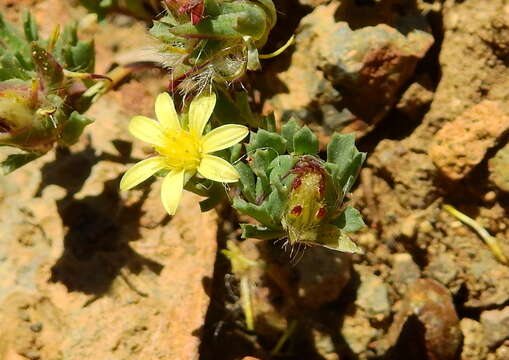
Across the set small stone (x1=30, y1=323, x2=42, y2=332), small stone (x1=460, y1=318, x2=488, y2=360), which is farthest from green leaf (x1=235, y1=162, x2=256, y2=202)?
small stone (x1=460, y1=318, x2=488, y2=360)

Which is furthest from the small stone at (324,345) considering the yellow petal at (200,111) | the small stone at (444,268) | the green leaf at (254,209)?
the yellow petal at (200,111)

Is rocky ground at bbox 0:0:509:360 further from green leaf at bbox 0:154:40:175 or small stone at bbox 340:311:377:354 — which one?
green leaf at bbox 0:154:40:175

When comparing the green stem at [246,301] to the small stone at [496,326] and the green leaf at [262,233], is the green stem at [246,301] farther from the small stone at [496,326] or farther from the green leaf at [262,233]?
the small stone at [496,326]

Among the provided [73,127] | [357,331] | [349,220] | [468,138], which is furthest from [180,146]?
[468,138]

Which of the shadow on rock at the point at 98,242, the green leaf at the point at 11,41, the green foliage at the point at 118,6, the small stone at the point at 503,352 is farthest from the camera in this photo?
the green foliage at the point at 118,6

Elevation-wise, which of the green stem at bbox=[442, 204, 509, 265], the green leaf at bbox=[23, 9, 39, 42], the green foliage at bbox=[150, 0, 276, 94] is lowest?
the green stem at bbox=[442, 204, 509, 265]

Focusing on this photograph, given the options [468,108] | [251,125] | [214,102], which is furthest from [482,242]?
[214,102]

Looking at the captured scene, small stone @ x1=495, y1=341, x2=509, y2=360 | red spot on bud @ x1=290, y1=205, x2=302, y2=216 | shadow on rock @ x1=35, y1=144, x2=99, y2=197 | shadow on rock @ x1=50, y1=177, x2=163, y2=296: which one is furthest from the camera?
shadow on rock @ x1=35, y1=144, x2=99, y2=197
